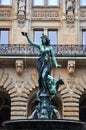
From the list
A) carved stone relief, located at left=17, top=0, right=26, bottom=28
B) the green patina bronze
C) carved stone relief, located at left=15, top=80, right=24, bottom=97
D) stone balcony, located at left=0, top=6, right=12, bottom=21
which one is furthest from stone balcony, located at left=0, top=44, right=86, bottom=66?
the green patina bronze

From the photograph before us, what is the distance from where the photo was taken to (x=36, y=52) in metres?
31.5

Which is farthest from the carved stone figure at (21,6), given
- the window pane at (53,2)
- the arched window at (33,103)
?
the arched window at (33,103)

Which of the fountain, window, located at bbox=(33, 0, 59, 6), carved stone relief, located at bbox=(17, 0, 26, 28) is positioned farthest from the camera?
window, located at bbox=(33, 0, 59, 6)

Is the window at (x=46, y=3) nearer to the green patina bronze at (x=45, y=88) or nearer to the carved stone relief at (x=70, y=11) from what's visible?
the carved stone relief at (x=70, y=11)

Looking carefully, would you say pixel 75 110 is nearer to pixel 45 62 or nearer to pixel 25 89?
pixel 25 89

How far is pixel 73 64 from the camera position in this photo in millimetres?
30297

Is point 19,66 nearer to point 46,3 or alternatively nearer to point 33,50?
point 33,50

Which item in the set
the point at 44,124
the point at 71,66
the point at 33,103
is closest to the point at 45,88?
the point at 44,124

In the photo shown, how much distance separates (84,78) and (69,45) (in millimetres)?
2925

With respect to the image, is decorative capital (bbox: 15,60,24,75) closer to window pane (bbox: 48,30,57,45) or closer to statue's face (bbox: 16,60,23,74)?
Answer: statue's face (bbox: 16,60,23,74)

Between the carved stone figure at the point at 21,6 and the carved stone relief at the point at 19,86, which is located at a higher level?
the carved stone figure at the point at 21,6

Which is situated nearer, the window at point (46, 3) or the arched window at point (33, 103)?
the arched window at point (33, 103)

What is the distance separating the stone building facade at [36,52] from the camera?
1195 inches

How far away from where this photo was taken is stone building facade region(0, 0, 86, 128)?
99.6ft
